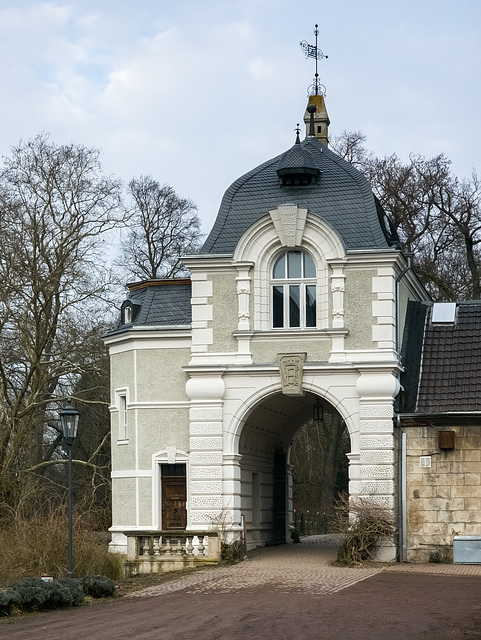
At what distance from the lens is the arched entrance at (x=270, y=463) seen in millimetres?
30797

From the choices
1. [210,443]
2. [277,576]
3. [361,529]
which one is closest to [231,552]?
[210,443]

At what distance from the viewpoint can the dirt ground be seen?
52.7ft

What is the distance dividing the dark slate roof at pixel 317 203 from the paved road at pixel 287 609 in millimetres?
7725

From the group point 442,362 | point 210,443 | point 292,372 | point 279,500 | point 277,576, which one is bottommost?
point 277,576

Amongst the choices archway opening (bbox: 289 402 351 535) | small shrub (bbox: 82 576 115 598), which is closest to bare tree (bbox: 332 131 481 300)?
archway opening (bbox: 289 402 351 535)

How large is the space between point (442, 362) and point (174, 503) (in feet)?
23.8

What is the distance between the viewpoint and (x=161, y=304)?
30.6 meters

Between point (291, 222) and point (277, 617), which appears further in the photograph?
point (291, 222)

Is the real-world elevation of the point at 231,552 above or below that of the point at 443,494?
below

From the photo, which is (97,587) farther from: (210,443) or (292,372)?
(292,372)

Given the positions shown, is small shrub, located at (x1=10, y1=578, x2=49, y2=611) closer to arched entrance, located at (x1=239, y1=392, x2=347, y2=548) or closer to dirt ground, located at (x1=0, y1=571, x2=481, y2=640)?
dirt ground, located at (x1=0, y1=571, x2=481, y2=640)

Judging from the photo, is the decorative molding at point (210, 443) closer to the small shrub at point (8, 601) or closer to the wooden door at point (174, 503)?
the wooden door at point (174, 503)

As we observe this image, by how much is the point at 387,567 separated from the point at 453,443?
322 cm

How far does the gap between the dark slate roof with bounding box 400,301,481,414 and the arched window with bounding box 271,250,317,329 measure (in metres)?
2.84
